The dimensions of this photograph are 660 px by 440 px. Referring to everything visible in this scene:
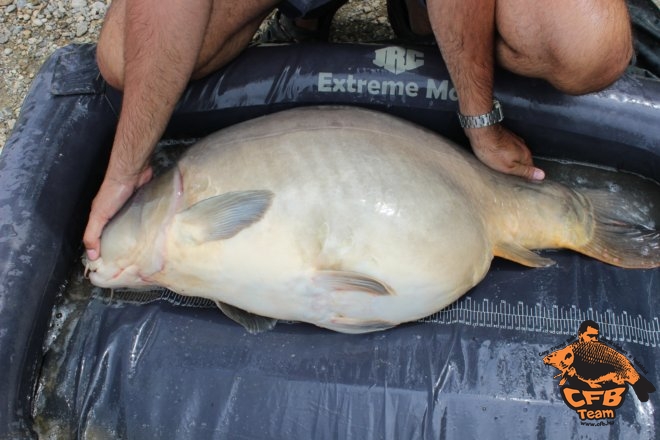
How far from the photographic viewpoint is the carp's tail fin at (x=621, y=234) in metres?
2.43

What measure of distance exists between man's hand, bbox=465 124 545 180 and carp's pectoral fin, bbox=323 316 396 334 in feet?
2.44

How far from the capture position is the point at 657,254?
8.01ft

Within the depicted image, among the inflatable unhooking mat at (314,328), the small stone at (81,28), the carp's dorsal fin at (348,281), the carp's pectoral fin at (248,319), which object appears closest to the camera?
the carp's dorsal fin at (348,281)

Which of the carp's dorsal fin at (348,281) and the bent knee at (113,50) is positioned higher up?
the bent knee at (113,50)

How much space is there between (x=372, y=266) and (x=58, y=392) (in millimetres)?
1267

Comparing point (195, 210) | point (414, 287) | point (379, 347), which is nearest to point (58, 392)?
point (195, 210)

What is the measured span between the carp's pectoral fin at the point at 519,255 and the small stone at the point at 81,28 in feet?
8.63

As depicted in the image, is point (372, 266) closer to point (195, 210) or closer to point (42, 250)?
point (195, 210)

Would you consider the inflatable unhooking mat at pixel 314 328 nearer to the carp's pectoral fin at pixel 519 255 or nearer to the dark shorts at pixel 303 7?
the carp's pectoral fin at pixel 519 255

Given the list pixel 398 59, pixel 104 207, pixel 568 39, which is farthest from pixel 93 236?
pixel 568 39

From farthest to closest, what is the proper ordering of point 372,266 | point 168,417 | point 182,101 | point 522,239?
point 182,101
point 522,239
point 168,417
point 372,266

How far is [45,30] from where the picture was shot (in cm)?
359

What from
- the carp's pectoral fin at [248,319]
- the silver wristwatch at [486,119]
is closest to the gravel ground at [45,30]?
the silver wristwatch at [486,119]

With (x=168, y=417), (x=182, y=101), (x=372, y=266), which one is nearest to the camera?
Answer: (x=372, y=266)
